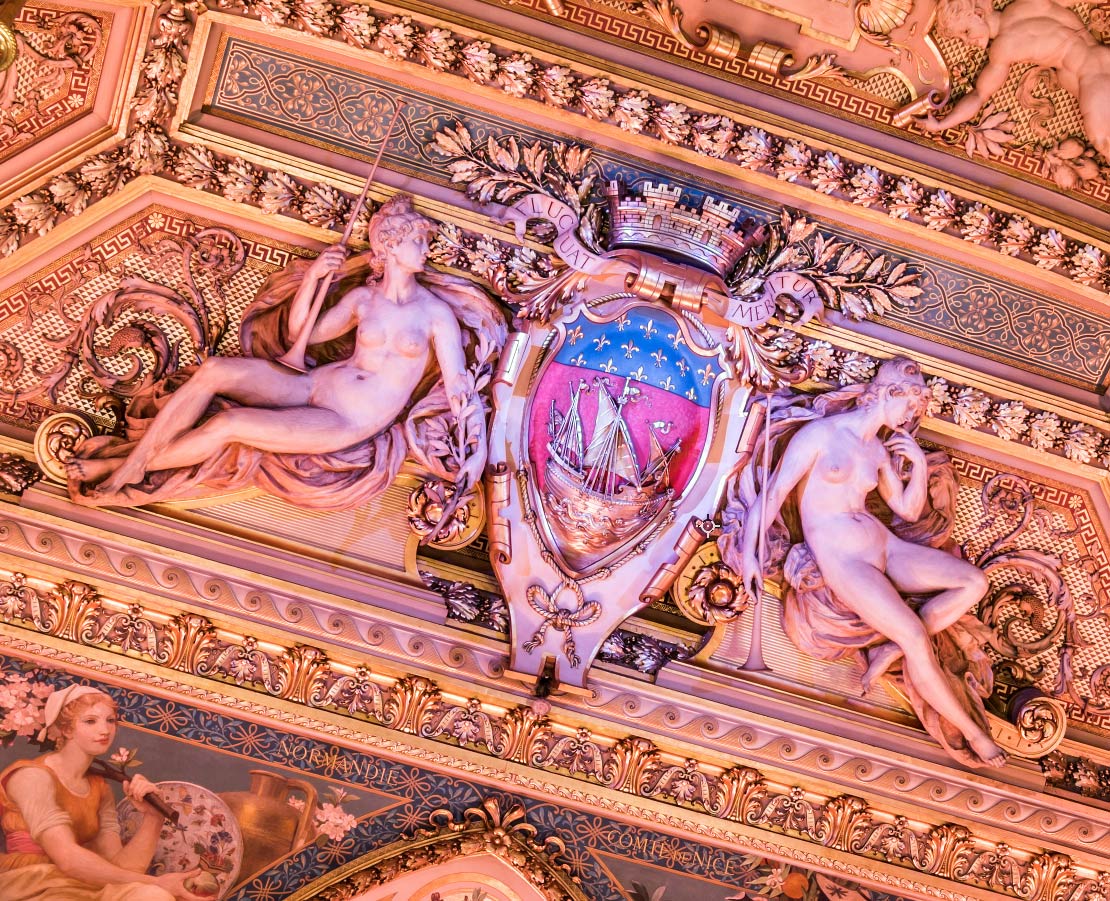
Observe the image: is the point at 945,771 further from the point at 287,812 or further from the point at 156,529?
the point at 156,529

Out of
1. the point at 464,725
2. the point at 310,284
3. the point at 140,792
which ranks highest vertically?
the point at 310,284

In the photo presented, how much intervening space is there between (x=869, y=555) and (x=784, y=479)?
61cm

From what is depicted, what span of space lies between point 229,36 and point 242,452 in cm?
212

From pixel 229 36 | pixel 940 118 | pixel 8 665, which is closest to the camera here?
pixel 8 665

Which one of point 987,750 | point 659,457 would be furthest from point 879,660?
point 659,457

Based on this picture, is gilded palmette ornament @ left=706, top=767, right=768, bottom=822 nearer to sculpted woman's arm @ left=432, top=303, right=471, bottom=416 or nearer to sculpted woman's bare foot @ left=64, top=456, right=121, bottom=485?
sculpted woman's arm @ left=432, top=303, right=471, bottom=416

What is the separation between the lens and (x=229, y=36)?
695cm

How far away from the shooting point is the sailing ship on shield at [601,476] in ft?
23.4

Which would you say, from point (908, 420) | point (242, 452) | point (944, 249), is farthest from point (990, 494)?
point (242, 452)

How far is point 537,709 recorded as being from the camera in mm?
6852

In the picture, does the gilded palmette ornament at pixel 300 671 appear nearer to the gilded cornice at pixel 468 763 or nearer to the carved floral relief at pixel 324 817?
the gilded cornice at pixel 468 763

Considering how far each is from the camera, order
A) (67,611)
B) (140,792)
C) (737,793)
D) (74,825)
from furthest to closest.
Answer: (737,793) → (67,611) → (140,792) → (74,825)

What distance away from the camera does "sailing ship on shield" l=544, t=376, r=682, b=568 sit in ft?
23.4

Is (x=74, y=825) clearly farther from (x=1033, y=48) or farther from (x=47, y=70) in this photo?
(x=1033, y=48)
